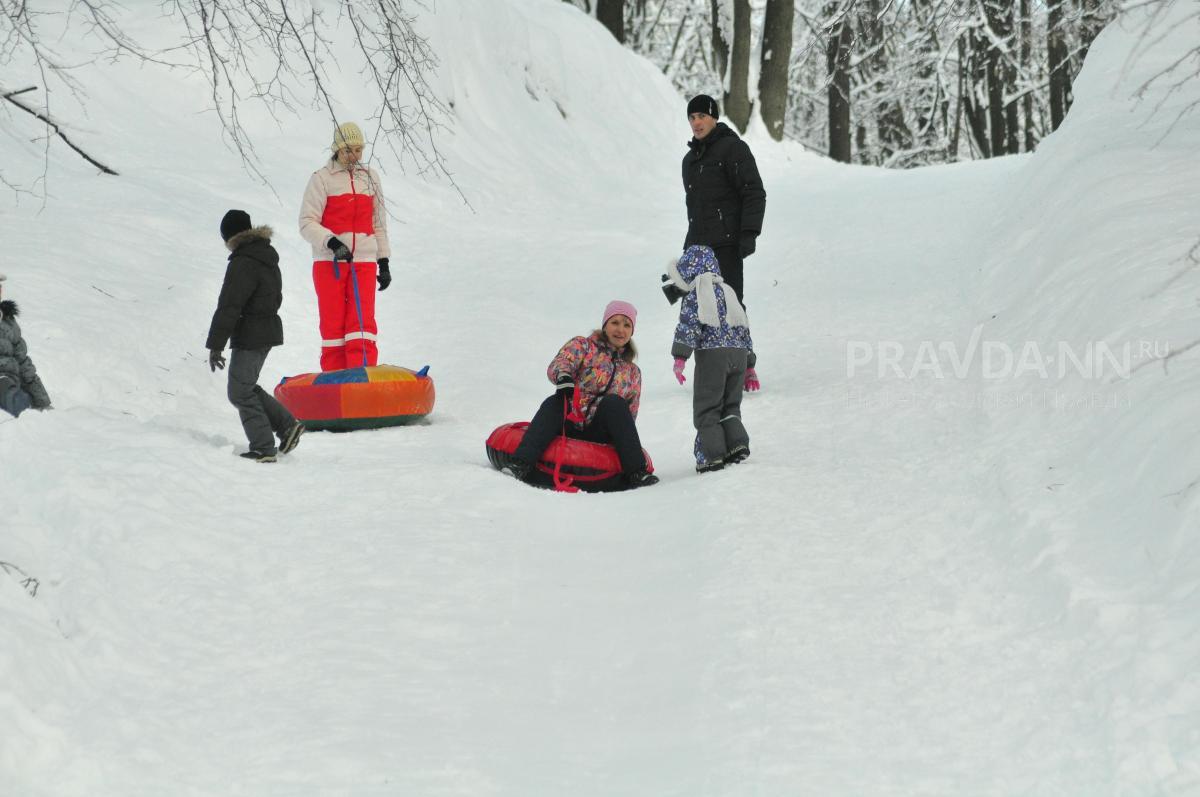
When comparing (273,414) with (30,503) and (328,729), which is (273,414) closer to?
(30,503)

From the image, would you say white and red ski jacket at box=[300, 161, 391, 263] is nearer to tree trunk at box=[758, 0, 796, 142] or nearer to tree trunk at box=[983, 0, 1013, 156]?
tree trunk at box=[758, 0, 796, 142]

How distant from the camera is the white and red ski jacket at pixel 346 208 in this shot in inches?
340

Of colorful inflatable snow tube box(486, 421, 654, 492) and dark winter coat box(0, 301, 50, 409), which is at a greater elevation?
dark winter coat box(0, 301, 50, 409)

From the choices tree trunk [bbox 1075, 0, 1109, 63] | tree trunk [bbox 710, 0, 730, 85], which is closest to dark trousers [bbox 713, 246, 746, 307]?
tree trunk [bbox 1075, 0, 1109, 63]

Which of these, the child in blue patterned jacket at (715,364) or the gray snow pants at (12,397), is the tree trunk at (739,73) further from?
the gray snow pants at (12,397)

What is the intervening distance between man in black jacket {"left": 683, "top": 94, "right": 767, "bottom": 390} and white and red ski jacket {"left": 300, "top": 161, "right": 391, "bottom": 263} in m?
2.25

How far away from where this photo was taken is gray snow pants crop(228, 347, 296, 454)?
6675mm

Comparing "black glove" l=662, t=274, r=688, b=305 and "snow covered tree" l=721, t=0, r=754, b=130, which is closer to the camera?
"black glove" l=662, t=274, r=688, b=305

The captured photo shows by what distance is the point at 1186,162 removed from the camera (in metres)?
8.73

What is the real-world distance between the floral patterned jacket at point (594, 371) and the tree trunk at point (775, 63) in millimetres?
15870

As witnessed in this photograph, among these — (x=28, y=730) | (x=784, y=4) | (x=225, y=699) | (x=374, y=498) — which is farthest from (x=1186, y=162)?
(x=784, y=4)

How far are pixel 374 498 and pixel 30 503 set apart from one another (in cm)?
167

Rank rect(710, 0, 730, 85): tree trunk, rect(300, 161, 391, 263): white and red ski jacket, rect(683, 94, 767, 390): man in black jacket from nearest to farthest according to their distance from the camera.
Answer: rect(683, 94, 767, 390): man in black jacket → rect(300, 161, 391, 263): white and red ski jacket → rect(710, 0, 730, 85): tree trunk

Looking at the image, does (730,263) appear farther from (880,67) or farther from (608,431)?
(880,67)
